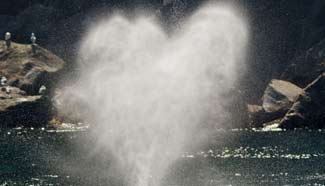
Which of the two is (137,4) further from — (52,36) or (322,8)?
(322,8)

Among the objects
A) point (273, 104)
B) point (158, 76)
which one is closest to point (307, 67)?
point (273, 104)

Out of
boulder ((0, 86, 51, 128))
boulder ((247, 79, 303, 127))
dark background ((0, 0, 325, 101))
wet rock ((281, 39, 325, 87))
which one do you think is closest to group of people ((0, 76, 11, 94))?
boulder ((0, 86, 51, 128))

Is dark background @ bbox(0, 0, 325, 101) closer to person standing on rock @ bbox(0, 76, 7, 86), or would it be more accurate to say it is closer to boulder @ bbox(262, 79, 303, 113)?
boulder @ bbox(262, 79, 303, 113)

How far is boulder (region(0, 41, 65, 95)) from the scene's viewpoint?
150m

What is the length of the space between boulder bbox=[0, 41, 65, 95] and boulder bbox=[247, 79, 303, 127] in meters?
49.9

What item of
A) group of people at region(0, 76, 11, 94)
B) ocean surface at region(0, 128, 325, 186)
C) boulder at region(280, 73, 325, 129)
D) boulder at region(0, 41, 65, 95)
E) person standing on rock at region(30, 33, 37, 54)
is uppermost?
person standing on rock at region(30, 33, 37, 54)

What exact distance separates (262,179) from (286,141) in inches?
1415

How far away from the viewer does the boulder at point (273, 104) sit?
447ft

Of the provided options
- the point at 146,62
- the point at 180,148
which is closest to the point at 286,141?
the point at 180,148

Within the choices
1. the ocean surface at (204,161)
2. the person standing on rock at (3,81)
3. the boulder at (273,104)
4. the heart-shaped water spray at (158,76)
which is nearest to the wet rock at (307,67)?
the boulder at (273,104)

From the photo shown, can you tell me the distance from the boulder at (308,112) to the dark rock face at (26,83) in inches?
2084

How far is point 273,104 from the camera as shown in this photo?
138 metres

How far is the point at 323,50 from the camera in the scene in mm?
146500

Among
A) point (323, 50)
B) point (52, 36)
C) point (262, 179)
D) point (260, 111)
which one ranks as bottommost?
point (262, 179)
